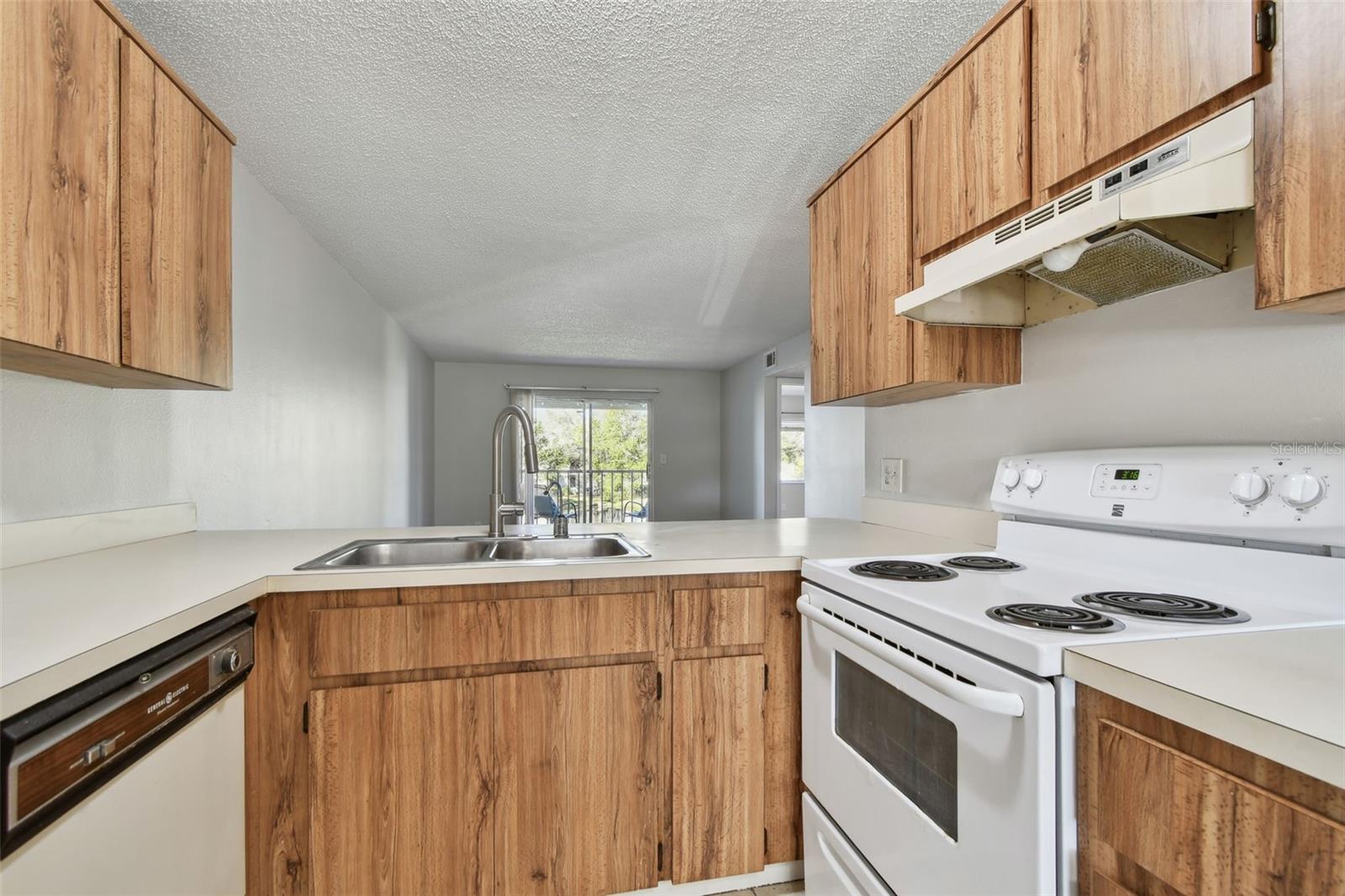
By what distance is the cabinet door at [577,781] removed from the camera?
141 centimetres

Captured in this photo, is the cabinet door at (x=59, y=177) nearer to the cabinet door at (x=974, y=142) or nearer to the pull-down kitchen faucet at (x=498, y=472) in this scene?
the pull-down kitchen faucet at (x=498, y=472)

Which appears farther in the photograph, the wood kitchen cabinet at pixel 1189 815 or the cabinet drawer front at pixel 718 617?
the cabinet drawer front at pixel 718 617

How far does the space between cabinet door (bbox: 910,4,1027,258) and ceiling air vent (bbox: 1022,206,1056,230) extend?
0.09 meters

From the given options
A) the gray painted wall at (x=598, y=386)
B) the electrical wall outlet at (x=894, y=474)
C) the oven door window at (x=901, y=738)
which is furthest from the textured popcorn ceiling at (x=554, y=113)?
the gray painted wall at (x=598, y=386)

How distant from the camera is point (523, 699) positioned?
141 cm

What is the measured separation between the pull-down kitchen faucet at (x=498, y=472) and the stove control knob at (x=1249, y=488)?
5.44 feet

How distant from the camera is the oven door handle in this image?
2.58 feet

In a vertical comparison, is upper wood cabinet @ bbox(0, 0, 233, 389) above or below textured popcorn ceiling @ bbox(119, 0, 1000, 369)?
below

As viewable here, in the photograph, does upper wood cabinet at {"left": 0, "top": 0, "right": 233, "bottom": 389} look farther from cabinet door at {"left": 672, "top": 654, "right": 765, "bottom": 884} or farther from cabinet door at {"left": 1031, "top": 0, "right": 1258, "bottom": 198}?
cabinet door at {"left": 1031, "top": 0, "right": 1258, "bottom": 198}

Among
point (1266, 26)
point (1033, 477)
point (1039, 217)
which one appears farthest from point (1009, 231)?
→ point (1033, 477)

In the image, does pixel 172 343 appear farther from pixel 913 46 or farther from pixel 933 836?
pixel 913 46

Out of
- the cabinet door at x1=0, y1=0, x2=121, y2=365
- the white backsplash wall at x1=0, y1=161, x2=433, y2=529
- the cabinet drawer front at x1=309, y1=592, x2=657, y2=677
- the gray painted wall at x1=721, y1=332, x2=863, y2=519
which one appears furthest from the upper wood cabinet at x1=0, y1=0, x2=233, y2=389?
the gray painted wall at x1=721, y1=332, x2=863, y2=519

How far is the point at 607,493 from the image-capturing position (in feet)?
25.8

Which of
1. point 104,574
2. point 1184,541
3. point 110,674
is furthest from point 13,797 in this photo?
point 1184,541
